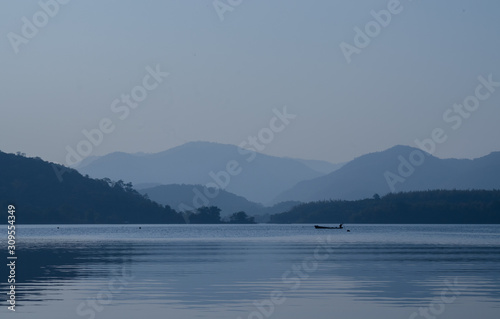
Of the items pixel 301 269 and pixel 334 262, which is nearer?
pixel 301 269

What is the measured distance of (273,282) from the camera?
42.8 m

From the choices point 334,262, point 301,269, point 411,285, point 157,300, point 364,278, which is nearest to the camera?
point 157,300

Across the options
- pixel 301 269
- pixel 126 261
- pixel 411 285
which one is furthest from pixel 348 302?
pixel 126 261

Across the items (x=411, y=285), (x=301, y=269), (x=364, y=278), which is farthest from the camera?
(x=301, y=269)

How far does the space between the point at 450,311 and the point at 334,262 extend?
25634mm

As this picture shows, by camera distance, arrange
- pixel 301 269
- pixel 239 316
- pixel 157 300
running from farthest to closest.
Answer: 1. pixel 301 269
2. pixel 157 300
3. pixel 239 316

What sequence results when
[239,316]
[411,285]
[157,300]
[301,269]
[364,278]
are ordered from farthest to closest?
[301,269] < [364,278] < [411,285] < [157,300] < [239,316]

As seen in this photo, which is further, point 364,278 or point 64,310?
point 364,278

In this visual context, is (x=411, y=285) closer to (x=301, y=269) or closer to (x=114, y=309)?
(x=301, y=269)

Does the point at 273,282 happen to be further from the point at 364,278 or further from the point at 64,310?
the point at 64,310

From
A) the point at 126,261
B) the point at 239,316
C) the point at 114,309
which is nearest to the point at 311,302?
the point at 239,316

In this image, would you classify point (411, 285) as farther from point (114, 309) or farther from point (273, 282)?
point (114, 309)

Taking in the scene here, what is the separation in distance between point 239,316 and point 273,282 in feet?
40.6

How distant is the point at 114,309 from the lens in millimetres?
32656
